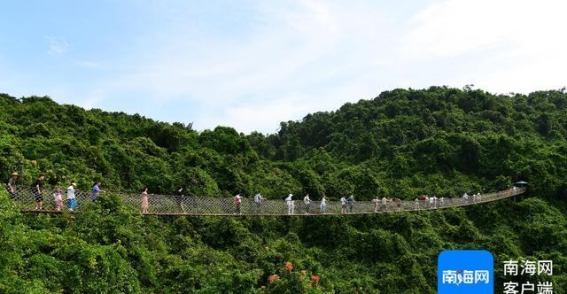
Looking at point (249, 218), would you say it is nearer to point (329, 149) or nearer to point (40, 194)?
point (40, 194)

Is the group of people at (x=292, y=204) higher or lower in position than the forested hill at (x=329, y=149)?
lower

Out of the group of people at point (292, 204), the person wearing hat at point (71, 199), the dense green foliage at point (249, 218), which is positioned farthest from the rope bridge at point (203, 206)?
the dense green foliage at point (249, 218)

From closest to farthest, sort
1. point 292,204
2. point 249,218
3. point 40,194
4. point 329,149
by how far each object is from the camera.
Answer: point 40,194 < point 292,204 < point 249,218 < point 329,149

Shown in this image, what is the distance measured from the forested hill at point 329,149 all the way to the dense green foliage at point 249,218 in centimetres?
9

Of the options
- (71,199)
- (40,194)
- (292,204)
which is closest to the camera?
(40,194)

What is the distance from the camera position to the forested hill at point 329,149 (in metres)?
19.1

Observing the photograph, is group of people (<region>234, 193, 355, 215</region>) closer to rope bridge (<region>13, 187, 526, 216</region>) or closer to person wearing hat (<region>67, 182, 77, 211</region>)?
rope bridge (<region>13, 187, 526, 216</region>)

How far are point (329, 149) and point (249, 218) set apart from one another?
23.9 metres

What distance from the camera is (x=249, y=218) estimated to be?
19.8 m

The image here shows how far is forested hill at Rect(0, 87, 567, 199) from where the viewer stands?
19078 millimetres

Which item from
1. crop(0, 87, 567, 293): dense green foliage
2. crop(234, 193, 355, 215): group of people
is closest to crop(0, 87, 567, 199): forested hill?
crop(0, 87, 567, 293): dense green foliage

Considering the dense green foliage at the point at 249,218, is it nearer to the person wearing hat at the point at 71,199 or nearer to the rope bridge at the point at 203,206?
the person wearing hat at the point at 71,199

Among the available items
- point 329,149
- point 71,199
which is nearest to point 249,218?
point 71,199

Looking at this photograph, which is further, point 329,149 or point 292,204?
point 329,149
